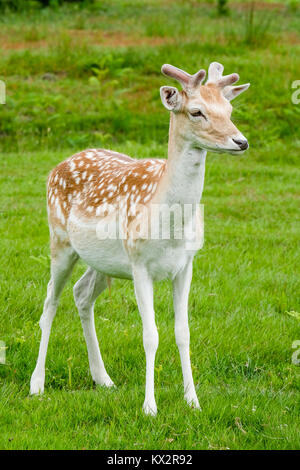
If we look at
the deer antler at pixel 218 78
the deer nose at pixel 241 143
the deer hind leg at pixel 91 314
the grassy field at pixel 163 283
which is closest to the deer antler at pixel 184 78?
the deer antler at pixel 218 78

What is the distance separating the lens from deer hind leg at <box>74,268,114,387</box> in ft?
17.7

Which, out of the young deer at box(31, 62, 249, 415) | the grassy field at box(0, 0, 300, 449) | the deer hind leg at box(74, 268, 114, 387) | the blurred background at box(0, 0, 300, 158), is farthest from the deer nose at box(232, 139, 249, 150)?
the blurred background at box(0, 0, 300, 158)

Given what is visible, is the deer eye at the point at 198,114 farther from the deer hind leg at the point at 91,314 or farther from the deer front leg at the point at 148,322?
the deer hind leg at the point at 91,314

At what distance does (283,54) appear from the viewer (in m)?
15.0

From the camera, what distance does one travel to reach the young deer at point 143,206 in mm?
4289

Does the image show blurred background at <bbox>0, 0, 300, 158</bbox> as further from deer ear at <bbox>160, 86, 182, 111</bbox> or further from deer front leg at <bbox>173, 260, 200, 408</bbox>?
deer ear at <bbox>160, 86, 182, 111</bbox>

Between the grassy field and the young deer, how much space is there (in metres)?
0.28

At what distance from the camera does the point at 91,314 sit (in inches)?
217

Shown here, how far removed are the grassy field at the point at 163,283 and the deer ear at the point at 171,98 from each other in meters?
1.12

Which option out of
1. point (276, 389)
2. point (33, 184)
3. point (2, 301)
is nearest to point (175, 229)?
point (276, 389)

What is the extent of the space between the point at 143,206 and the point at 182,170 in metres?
0.43

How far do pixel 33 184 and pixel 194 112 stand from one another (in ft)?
20.6

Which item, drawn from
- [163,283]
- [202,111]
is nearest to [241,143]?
[202,111]

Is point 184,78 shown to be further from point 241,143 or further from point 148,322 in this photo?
point 148,322
